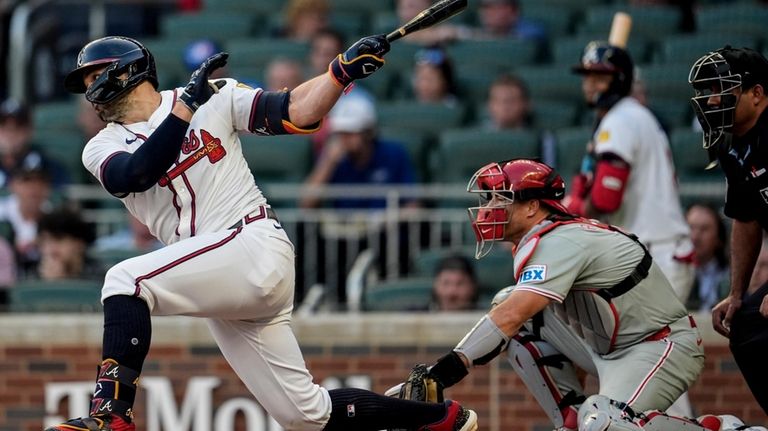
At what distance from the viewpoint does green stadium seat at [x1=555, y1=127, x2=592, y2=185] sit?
9312 mm

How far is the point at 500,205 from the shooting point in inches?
222

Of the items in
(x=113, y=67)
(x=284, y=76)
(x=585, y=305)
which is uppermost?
(x=113, y=67)

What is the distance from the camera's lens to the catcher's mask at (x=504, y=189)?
565cm

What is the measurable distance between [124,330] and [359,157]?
15.1ft

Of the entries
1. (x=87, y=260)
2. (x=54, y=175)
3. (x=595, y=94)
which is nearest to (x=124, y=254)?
(x=87, y=260)

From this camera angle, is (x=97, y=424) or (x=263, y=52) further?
(x=263, y=52)

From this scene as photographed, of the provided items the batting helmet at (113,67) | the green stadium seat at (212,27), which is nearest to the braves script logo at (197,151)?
the batting helmet at (113,67)

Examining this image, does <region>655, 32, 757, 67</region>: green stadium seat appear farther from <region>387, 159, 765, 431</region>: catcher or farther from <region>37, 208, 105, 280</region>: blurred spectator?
<region>387, 159, 765, 431</region>: catcher

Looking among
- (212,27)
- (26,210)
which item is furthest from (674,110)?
(26,210)

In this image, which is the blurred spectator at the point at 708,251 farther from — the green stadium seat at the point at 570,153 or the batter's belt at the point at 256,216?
the batter's belt at the point at 256,216

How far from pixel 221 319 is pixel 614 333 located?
1.62m

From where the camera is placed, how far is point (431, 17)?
17.9 ft

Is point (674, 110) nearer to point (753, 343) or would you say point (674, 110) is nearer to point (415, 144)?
point (415, 144)

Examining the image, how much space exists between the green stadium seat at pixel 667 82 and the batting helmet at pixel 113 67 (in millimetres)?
5672
